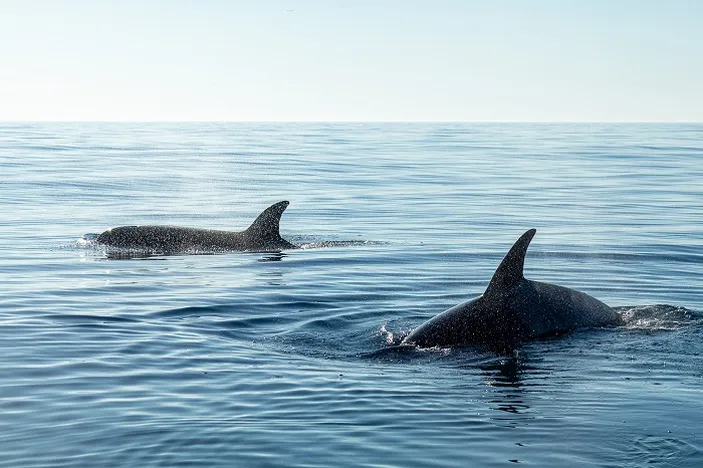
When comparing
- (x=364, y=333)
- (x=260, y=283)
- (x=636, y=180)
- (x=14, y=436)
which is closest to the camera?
(x=14, y=436)

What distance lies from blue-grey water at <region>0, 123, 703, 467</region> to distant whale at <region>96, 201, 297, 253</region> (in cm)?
69

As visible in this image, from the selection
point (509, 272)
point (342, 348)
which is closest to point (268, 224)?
point (342, 348)

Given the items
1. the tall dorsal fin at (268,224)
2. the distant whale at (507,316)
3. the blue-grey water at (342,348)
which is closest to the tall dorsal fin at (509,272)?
the distant whale at (507,316)

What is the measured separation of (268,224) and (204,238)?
130 cm

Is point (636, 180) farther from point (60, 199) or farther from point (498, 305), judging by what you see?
point (498, 305)

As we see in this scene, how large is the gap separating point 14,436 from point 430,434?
3.20 metres

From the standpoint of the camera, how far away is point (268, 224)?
2272 centimetres

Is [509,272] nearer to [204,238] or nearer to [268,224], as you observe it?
[268,224]

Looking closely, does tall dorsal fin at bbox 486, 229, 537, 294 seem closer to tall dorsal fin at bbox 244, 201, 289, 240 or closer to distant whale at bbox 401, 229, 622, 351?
distant whale at bbox 401, 229, 622, 351

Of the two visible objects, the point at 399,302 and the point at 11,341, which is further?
the point at 399,302

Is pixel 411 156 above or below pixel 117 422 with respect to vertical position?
above

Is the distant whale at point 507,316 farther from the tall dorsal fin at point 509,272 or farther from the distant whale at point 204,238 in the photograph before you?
the distant whale at point 204,238

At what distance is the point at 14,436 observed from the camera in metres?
8.73

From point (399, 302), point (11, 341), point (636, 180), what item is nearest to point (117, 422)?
point (11, 341)
